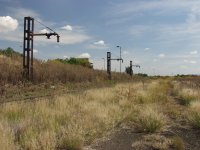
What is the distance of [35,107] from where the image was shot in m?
15.2

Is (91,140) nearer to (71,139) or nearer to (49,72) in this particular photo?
(71,139)

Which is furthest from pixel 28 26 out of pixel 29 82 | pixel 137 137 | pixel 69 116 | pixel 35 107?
pixel 137 137

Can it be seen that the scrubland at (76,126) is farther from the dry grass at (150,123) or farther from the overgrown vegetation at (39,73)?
the overgrown vegetation at (39,73)

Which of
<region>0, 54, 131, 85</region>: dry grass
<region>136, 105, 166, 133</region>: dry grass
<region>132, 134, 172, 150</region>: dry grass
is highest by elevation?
<region>0, 54, 131, 85</region>: dry grass

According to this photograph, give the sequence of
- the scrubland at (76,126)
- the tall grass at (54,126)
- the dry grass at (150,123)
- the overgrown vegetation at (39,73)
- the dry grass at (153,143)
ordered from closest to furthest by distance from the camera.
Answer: the tall grass at (54,126)
the scrubland at (76,126)
the dry grass at (153,143)
the dry grass at (150,123)
the overgrown vegetation at (39,73)

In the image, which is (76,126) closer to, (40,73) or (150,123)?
(150,123)

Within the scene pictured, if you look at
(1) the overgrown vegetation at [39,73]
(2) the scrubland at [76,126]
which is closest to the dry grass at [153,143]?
(2) the scrubland at [76,126]

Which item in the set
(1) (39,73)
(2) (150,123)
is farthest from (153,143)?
(1) (39,73)

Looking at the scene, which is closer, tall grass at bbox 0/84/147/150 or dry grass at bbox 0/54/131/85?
tall grass at bbox 0/84/147/150

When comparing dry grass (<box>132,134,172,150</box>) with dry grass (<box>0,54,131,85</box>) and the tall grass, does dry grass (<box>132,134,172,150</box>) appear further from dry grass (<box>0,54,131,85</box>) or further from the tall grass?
dry grass (<box>0,54,131,85</box>)

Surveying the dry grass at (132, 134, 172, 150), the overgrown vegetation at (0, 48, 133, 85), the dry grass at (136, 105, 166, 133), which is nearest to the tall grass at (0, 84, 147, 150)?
the dry grass at (136, 105, 166, 133)

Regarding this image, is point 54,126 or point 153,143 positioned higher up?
point 54,126

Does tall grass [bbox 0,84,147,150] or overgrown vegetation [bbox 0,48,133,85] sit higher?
overgrown vegetation [bbox 0,48,133,85]

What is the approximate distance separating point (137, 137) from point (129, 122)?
219 cm
